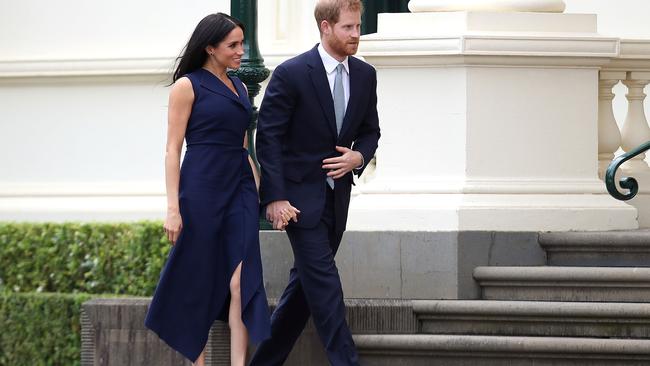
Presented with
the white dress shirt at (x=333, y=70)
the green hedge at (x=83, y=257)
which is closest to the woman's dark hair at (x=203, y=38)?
the white dress shirt at (x=333, y=70)

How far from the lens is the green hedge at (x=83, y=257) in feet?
43.7

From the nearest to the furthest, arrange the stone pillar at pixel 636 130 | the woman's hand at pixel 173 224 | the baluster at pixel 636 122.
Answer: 1. the woman's hand at pixel 173 224
2. the stone pillar at pixel 636 130
3. the baluster at pixel 636 122

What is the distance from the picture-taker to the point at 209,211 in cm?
879

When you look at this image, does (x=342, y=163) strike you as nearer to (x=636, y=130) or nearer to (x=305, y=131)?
(x=305, y=131)

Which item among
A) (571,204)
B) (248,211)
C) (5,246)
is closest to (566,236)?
(571,204)

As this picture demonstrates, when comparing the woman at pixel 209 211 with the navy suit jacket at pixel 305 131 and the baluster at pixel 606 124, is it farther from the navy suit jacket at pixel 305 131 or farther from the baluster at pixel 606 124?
the baluster at pixel 606 124

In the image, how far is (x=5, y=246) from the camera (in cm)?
1377

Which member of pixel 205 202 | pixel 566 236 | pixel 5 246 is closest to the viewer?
pixel 205 202

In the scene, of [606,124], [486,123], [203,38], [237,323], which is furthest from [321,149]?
[606,124]

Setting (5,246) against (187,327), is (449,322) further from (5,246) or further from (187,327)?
(5,246)

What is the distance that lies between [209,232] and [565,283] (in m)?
1.73

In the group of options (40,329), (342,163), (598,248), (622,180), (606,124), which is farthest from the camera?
(40,329)

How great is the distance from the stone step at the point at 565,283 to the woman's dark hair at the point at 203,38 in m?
1.72

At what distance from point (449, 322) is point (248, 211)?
1.13m
